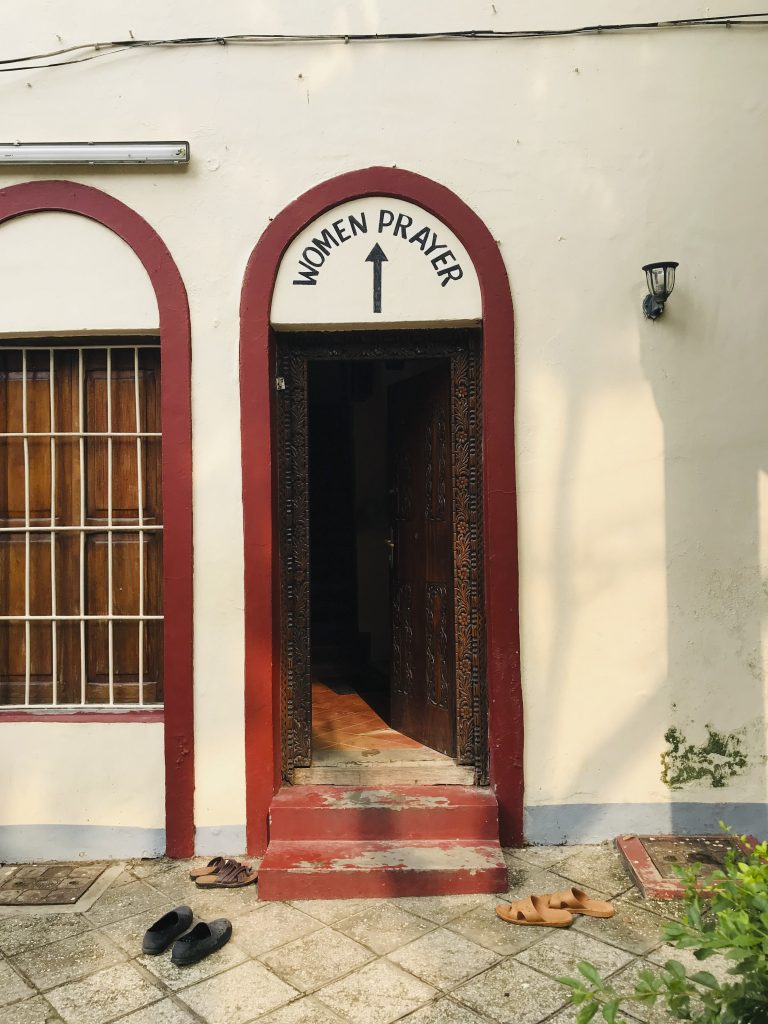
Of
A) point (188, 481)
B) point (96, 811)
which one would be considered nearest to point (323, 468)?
point (188, 481)

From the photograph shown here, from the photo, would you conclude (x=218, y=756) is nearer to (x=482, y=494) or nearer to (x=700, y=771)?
(x=482, y=494)

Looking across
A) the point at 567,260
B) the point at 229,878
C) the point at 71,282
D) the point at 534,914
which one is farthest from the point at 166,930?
the point at 567,260

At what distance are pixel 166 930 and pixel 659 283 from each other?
3.87 meters

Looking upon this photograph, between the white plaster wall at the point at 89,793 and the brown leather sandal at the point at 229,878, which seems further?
the white plaster wall at the point at 89,793

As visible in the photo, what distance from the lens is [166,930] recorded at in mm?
3277

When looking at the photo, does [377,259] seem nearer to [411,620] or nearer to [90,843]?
[411,620]

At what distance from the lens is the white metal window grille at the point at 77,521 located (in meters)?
4.34

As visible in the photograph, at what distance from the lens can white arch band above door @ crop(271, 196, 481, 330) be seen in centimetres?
417

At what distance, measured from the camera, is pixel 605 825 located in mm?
4164

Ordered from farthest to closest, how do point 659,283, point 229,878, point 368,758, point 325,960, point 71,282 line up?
point 368,758 < point 71,282 < point 659,283 < point 229,878 < point 325,960

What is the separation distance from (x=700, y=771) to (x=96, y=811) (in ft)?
10.6

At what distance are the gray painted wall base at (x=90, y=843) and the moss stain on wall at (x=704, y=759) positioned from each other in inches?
108

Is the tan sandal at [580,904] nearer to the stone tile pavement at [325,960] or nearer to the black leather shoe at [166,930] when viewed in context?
the stone tile pavement at [325,960]

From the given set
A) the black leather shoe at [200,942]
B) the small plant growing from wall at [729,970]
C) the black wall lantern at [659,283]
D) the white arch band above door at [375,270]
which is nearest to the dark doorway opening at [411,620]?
the white arch band above door at [375,270]
